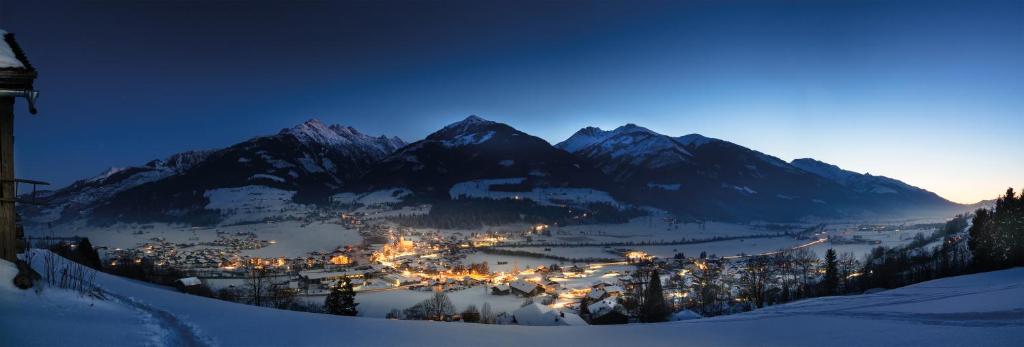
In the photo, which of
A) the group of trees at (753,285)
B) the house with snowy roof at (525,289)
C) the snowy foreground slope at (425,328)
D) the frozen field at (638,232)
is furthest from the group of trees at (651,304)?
the frozen field at (638,232)

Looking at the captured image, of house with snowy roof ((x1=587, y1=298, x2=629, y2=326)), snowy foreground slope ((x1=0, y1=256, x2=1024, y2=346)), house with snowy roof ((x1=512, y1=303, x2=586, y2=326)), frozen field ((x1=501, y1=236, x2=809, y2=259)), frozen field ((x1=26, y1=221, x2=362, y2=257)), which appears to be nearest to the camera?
snowy foreground slope ((x1=0, y1=256, x2=1024, y2=346))

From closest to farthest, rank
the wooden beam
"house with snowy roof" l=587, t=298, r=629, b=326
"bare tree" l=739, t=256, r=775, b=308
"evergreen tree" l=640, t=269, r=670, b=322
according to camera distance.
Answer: the wooden beam, "evergreen tree" l=640, t=269, r=670, b=322, "house with snowy roof" l=587, t=298, r=629, b=326, "bare tree" l=739, t=256, r=775, b=308

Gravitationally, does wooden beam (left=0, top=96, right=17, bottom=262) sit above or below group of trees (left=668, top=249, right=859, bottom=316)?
above

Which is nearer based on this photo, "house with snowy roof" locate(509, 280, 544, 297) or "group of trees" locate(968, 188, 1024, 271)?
"group of trees" locate(968, 188, 1024, 271)

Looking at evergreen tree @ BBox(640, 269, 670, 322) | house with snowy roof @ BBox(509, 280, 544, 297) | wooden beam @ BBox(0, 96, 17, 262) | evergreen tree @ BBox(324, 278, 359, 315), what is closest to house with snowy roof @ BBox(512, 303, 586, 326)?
evergreen tree @ BBox(640, 269, 670, 322)

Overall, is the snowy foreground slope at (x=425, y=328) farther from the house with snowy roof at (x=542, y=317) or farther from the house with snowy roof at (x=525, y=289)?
the house with snowy roof at (x=525, y=289)

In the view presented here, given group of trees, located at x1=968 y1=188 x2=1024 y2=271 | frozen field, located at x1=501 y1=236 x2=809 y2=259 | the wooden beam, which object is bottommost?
frozen field, located at x1=501 y1=236 x2=809 y2=259

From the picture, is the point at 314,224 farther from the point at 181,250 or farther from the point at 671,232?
the point at 671,232

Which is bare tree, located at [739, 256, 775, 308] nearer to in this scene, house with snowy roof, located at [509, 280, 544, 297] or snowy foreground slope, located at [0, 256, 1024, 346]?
house with snowy roof, located at [509, 280, 544, 297]
